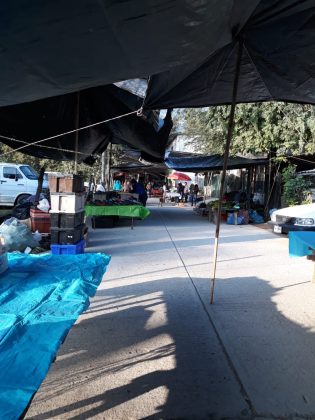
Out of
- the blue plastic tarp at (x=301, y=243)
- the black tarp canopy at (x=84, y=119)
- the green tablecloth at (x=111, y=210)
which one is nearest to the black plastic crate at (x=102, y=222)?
the green tablecloth at (x=111, y=210)

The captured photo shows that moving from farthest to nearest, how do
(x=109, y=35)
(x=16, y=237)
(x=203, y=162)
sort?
1. (x=203, y=162)
2. (x=16, y=237)
3. (x=109, y=35)

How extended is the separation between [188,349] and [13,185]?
16156 mm

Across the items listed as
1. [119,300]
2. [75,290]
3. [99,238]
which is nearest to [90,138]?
[99,238]

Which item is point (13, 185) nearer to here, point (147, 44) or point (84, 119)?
point (84, 119)

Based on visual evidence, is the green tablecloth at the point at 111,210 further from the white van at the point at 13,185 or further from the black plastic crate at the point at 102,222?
the white van at the point at 13,185

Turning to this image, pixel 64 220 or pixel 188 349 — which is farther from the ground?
pixel 64 220

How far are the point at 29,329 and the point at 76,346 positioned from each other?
1.60m

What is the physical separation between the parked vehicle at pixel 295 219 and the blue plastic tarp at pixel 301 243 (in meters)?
5.36

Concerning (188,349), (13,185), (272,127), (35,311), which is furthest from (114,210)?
(35,311)

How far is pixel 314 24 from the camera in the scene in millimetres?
3887

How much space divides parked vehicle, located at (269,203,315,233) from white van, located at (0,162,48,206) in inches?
444

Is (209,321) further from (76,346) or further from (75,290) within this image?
(75,290)

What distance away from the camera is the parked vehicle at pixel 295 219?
34.4 feet

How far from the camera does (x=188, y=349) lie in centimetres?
397
